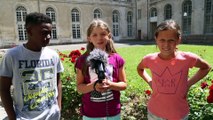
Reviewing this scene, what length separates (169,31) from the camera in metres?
2.19

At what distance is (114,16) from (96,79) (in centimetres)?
4133

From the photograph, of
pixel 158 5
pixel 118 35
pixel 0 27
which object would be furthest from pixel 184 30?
pixel 0 27

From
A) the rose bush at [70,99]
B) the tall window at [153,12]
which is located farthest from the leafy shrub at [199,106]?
the tall window at [153,12]

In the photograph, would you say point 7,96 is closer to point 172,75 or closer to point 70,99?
point 172,75

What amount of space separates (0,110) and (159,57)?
4.32 metres

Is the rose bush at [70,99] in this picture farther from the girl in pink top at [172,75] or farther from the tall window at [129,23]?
the tall window at [129,23]

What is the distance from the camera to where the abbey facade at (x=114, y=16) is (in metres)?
29.7

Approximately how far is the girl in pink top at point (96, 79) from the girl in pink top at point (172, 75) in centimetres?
Answer: 42

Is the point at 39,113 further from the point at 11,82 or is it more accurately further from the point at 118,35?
the point at 118,35

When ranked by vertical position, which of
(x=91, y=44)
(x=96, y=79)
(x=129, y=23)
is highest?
(x=129, y=23)

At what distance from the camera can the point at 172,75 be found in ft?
7.20

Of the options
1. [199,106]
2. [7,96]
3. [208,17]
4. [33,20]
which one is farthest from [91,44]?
[208,17]

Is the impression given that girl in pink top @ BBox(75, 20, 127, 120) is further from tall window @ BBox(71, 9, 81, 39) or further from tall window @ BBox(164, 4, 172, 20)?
tall window @ BBox(71, 9, 81, 39)

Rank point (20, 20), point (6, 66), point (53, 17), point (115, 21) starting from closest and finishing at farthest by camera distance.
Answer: point (6, 66)
point (20, 20)
point (53, 17)
point (115, 21)
